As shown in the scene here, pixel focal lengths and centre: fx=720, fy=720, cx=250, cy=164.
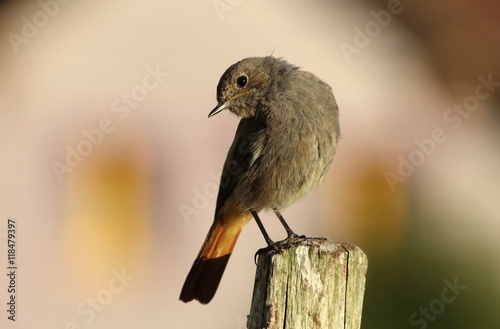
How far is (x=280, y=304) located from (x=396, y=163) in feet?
17.3

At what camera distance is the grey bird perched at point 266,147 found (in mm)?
5121

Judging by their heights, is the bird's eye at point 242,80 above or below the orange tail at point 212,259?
above

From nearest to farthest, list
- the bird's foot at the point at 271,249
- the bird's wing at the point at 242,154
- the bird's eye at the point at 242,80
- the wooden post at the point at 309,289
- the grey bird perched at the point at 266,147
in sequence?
the wooden post at the point at 309,289, the bird's foot at the point at 271,249, the grey bird perched at the point at 266,147, the bird's wing at the point at 242,154, the bird's eye at the point at 242,80

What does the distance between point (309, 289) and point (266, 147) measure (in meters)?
1.86

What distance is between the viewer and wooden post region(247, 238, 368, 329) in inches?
134

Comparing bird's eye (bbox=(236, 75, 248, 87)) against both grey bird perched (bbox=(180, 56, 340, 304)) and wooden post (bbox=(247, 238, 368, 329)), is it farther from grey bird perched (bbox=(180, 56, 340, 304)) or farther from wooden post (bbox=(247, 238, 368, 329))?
wooden post (bbox=(247, 238, 368, 329))

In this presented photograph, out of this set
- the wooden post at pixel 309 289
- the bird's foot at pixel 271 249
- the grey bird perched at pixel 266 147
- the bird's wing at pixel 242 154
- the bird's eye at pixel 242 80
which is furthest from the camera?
the bird's eye at pixel 242 80

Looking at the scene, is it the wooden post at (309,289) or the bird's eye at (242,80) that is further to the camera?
the bird's eye at (242,80)

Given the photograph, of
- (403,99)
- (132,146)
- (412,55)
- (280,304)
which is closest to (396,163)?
(403,99)

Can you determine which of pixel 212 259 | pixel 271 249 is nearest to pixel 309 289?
pixel 271 249

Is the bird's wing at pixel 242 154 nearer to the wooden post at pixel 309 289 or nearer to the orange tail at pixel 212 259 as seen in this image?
the orange tail at pixel 212 259

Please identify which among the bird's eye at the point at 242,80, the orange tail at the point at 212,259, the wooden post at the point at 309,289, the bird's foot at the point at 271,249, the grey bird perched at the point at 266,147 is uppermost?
the bird's eye at the point at 242,80

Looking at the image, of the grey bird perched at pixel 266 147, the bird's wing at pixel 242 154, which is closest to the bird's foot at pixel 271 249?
the grey bird perched at pixel 266 147

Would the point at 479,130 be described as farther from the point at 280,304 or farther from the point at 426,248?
the point at 280,304
